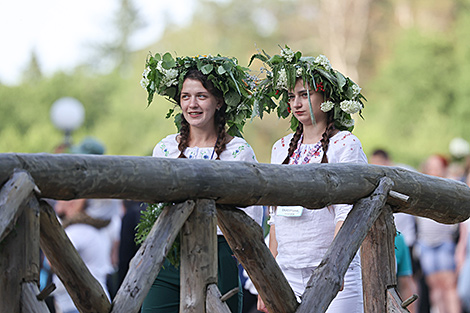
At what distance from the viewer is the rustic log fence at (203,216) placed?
3.05 m

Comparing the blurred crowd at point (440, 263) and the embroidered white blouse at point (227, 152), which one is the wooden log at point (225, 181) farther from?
the blurred crowd at point (440, 263)

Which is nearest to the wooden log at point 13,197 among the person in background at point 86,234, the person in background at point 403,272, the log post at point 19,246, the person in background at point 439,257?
the log post at point 19,246

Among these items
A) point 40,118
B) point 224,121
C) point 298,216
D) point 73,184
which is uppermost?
point 40,118

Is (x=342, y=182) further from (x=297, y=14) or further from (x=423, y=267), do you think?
(x=297, y=14)

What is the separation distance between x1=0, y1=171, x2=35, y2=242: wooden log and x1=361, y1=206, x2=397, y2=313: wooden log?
2.16 m

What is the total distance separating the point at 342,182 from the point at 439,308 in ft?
19.1

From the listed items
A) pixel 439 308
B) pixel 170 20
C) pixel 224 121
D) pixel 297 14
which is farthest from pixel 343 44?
pixel 224 121

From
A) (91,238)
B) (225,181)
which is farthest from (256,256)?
(91,238)

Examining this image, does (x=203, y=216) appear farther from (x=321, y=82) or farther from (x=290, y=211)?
(x=321, y=82)

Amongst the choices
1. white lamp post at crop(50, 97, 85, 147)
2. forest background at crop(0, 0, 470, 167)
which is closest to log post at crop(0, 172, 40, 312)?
white lamp post at crop(50, 97, 85, 147)

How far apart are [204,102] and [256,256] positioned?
1.29 metres

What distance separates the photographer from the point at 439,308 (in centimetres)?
941

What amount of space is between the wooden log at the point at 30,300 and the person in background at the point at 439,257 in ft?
21.0

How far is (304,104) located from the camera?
186 inches
